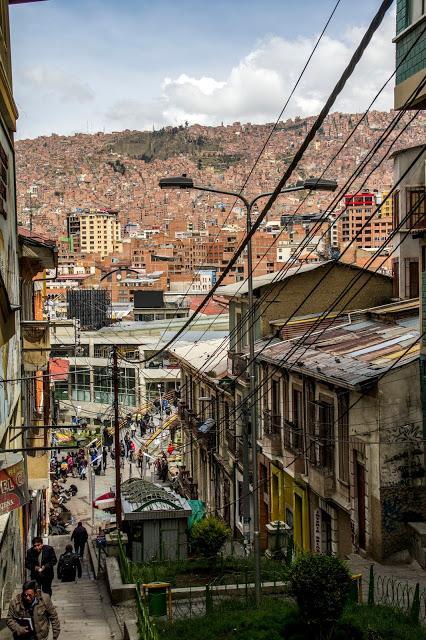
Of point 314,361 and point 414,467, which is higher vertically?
point 314,361

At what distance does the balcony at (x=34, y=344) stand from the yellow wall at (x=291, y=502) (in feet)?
21.6

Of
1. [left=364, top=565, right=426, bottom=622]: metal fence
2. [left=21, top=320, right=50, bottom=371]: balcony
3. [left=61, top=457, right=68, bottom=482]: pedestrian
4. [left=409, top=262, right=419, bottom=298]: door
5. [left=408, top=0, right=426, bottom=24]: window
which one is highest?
[left=408, top=0, right=426, bottom=24]: window

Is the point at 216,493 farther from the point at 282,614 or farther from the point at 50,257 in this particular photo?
the point at 282,614

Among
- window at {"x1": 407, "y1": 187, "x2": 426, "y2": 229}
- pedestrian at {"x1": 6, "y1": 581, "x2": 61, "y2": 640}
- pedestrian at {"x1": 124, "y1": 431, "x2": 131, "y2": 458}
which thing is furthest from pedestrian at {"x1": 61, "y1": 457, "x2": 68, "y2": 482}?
pedestrian at {"x1": 6, "y1": 581, "x2": 61, "y2": 640}

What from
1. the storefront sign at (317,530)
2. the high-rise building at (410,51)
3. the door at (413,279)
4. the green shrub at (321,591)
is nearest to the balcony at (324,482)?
the storefront sign at (317,530)

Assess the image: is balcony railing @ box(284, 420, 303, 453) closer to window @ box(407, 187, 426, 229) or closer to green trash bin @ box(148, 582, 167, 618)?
window @ box(407, 187, 426, 229)

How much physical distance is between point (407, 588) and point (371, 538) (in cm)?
325

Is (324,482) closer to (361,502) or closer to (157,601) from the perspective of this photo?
(361,502)

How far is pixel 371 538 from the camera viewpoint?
17.5 metres

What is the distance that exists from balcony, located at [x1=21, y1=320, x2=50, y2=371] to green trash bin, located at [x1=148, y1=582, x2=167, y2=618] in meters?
8.68

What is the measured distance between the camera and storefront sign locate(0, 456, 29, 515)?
10.8 metres

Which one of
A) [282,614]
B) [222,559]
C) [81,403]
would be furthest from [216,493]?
[81,403]

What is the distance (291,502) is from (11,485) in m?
13.2

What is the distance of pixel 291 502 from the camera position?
23.4 m
